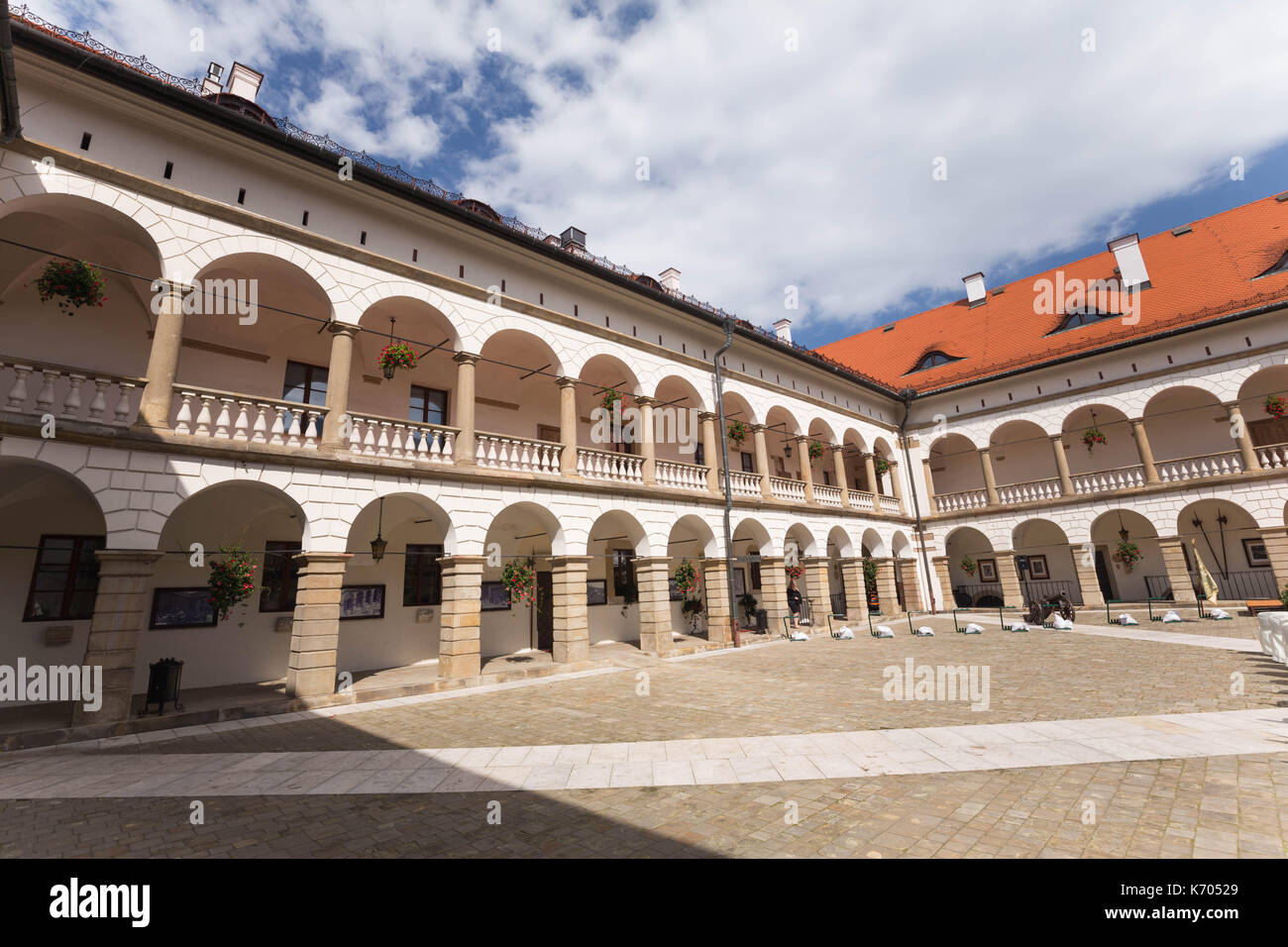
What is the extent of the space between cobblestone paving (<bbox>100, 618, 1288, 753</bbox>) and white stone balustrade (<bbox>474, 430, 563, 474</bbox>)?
5.44m

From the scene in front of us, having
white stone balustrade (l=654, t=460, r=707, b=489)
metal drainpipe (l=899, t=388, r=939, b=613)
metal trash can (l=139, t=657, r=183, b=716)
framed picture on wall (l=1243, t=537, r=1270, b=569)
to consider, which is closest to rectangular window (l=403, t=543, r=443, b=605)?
metal trash can (l=139, t=657, r=183, b=716)

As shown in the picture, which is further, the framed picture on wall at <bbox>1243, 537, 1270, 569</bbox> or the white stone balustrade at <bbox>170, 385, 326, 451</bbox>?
the framed picture on wall at <bbox>1243, 537, 1270, 569</bbox>

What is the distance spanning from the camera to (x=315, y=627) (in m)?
10.6

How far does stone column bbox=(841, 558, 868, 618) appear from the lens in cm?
2289

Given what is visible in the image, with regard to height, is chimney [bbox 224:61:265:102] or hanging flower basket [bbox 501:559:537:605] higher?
chimney [bbox 224:61:265:102]

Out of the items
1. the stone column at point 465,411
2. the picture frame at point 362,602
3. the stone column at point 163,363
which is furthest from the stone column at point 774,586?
the stone column at point 163,363

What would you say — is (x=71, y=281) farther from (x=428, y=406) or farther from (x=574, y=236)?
(x=574, y=236)

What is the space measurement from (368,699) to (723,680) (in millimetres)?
7193

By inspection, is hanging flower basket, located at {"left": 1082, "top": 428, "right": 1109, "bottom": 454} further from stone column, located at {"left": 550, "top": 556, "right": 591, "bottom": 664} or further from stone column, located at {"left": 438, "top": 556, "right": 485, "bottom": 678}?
stone column, located at {"left": 438, "top": 556, "right": 485, "bottom": 678}

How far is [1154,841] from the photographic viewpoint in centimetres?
391

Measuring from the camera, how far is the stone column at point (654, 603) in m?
16.1

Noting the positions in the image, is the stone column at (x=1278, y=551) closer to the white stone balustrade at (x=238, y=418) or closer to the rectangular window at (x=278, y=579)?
the white stone balustrade at (x=238, y=418)

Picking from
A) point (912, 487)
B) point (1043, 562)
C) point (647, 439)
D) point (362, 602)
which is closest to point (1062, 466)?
point (1043, 562)
